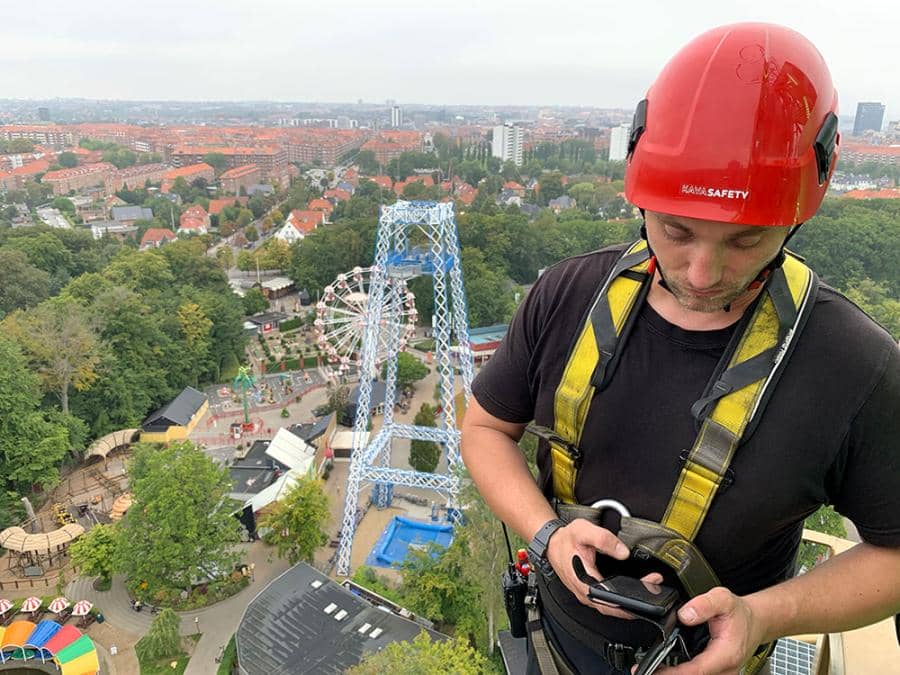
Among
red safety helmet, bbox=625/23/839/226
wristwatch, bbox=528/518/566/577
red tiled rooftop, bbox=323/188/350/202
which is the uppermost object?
red safety helmet, bbox=625/23/839/226

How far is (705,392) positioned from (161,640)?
13313 millimetres

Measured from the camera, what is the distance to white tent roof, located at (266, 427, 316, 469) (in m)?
18.2

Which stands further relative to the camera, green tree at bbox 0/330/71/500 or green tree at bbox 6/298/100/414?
green tree at bbox 6/298/100/414

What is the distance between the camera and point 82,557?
1355 cm

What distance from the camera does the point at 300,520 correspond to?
13.8 meters

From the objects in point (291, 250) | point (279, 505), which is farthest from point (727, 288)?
point (291, 250)

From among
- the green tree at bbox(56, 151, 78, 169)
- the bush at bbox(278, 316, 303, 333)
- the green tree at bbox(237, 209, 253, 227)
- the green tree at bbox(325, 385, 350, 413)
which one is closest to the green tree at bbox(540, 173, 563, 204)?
the green tree at bbox(237, 209, 253, 227)

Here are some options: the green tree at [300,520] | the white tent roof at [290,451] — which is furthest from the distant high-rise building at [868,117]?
the green tree at [300,520]

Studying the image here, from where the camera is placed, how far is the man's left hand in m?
1.23

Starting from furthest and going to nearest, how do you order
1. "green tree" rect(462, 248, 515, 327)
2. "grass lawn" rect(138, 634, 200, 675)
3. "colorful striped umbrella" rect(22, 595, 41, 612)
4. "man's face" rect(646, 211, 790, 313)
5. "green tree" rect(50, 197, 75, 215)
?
"green tree" rect(50, 197, 75, 215) → "green tree" rect(462, 248, 515, 327) → "colorful striped umbrella" rect(22, 595, 41, 612) → "grass lawn" rect(138, 634, 200, 675) → "man's face" rect(646, 211, 790, 313)

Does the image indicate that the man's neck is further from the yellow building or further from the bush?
the bush

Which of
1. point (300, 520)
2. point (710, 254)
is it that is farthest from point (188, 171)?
point (710, 254)

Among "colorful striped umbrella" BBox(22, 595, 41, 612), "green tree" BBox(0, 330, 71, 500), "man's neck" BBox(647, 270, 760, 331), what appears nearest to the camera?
"man's neck" BBox(647, 270, 760, 331)

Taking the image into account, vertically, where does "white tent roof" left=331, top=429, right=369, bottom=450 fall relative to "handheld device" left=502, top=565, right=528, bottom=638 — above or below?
below
